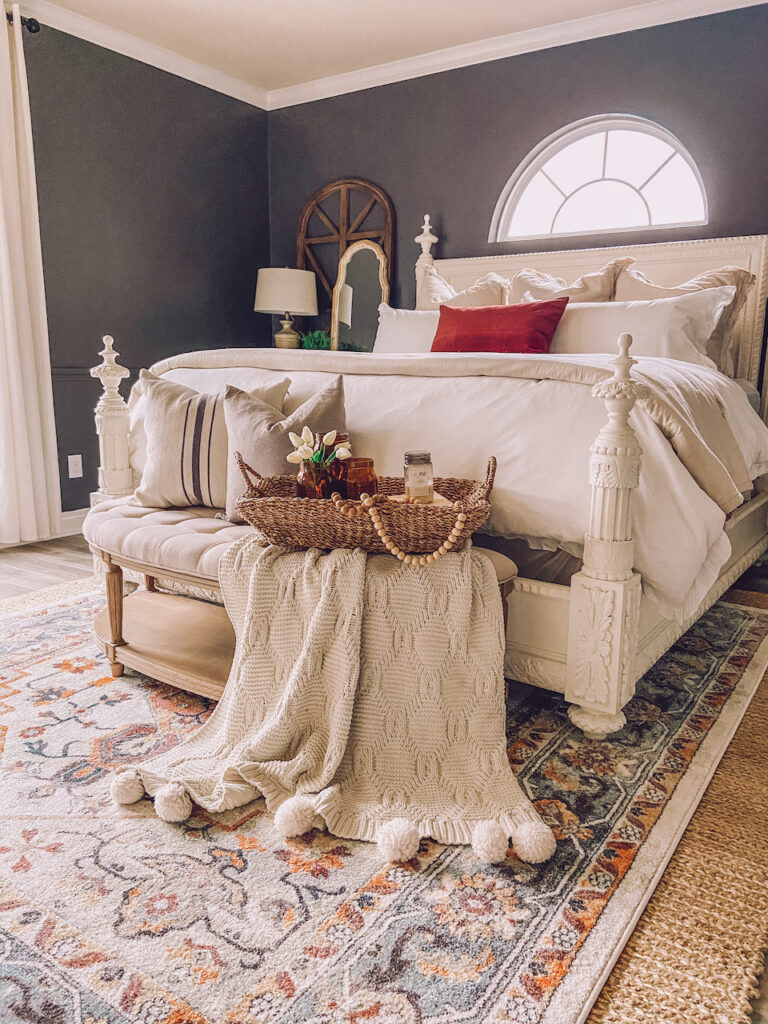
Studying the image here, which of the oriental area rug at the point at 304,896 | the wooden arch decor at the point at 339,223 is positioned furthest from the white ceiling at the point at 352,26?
the oriental area rug at the point at 304,896

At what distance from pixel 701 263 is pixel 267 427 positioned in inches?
100

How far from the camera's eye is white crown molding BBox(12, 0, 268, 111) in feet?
12.2

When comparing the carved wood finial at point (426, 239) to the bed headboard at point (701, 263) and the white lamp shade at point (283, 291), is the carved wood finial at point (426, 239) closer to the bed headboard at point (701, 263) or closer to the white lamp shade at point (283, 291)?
the bed headboard at point (701, 263)

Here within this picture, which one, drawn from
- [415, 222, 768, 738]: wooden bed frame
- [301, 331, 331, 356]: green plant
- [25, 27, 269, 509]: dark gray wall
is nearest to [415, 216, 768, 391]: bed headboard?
[301, 331, 331, 356]: green plant

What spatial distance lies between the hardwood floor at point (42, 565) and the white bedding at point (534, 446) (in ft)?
4.77

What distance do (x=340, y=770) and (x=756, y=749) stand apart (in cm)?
100

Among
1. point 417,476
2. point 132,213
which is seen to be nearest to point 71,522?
point 132,213

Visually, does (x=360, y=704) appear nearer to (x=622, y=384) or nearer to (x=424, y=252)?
(x=622, y=384)

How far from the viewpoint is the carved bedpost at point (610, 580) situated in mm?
1688

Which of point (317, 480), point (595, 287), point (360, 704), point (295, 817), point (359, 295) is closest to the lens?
point (295, 817)

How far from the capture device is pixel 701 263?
361cm

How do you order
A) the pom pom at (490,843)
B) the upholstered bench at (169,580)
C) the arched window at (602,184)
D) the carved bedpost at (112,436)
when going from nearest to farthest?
the pom pom at (490,843), the upholstered bench at (169,580), the carved bedpost at (112,436), the arched window at (602,184)

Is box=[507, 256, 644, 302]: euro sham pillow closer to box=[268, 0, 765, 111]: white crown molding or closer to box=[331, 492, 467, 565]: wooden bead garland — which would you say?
box=[268, 0, 765, 111]: white crown molding

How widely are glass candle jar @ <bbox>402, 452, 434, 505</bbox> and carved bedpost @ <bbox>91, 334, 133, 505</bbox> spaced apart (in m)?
1.41
